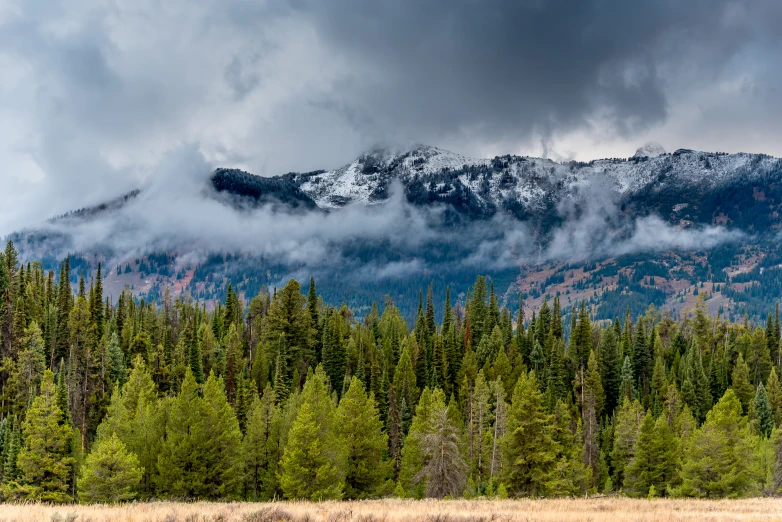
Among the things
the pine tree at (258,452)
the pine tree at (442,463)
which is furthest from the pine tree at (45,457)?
the pine tree at (442,463)

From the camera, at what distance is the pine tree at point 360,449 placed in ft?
205

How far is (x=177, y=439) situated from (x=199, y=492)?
17.5ft

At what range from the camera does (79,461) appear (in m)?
64.4

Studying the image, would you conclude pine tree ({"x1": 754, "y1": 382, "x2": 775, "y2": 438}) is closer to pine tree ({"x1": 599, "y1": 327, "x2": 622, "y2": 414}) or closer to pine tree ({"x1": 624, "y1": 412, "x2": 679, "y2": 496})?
pine tree ({"x1": 599, "y1": 327, "x2": 622, "y2": 414})

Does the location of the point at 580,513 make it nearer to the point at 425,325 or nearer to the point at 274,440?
the point at 274,440

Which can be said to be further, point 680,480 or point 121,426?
point 680,480

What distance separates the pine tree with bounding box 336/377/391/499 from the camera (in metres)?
62.4

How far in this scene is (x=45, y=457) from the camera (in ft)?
197

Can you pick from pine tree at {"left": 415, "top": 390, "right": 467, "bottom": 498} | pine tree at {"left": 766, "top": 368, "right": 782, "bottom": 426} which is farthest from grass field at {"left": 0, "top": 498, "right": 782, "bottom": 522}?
pine tree at {"left": 766, "top": 368, "right": 782, "bottom": 426}

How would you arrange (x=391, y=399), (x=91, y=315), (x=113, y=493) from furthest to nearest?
(x=91, y=315) → (x=391, y=399) → (x=113, y=493)

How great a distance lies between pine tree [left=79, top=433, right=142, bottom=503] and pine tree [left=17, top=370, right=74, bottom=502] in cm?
672

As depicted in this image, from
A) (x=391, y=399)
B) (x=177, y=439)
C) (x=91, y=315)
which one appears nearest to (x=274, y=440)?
(x=177, y=439)

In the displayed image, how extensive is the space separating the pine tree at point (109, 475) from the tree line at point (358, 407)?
0.61ft

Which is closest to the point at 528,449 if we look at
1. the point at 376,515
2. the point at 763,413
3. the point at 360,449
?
the point at 360,449
